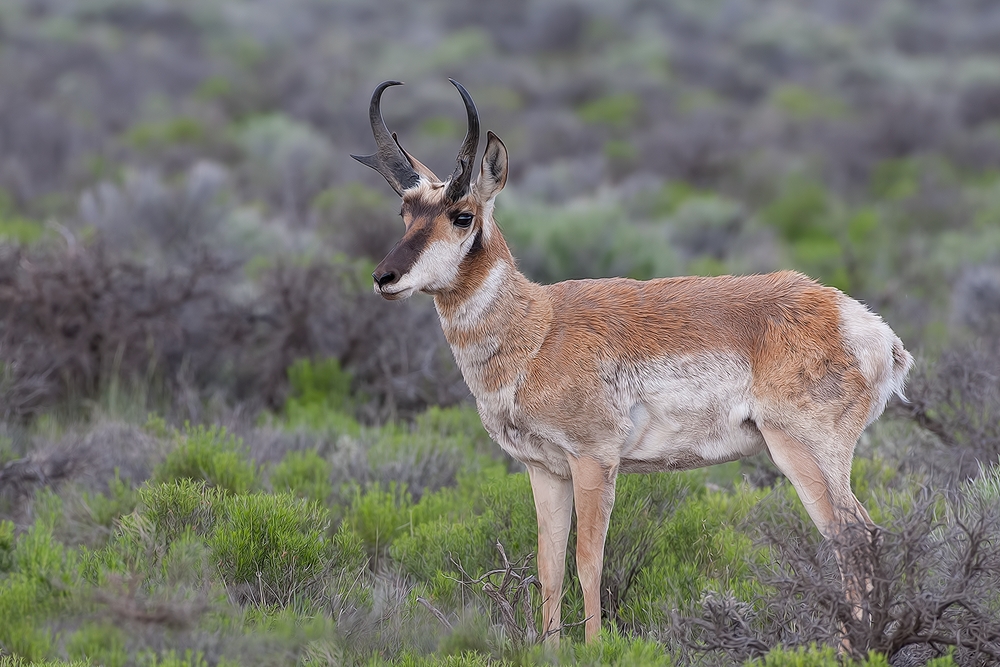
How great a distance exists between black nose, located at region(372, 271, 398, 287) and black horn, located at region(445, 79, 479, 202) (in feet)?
1.71

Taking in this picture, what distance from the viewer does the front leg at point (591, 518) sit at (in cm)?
516

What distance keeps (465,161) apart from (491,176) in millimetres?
246

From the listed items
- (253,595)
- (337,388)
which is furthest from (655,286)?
(337,388)

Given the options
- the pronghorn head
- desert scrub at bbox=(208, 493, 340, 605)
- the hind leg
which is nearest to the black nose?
the pronghorn head

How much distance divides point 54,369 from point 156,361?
0.88 metres

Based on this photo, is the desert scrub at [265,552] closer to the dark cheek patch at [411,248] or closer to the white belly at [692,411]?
the dark cheek patch at [411,248]

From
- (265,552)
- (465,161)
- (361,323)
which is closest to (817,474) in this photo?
(465,161)

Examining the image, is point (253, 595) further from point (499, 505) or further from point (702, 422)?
point (702, 422)

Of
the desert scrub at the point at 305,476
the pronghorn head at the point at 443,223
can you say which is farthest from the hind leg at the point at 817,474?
the desert scrub at the point at 305,476

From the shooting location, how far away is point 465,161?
16.7 feet

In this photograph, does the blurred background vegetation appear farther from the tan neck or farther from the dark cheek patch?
the dark cheek patch

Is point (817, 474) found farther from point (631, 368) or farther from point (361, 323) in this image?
point (361, 323)

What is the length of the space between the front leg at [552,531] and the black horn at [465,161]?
144 centimetres

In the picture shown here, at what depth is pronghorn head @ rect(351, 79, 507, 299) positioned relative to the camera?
5.01m
